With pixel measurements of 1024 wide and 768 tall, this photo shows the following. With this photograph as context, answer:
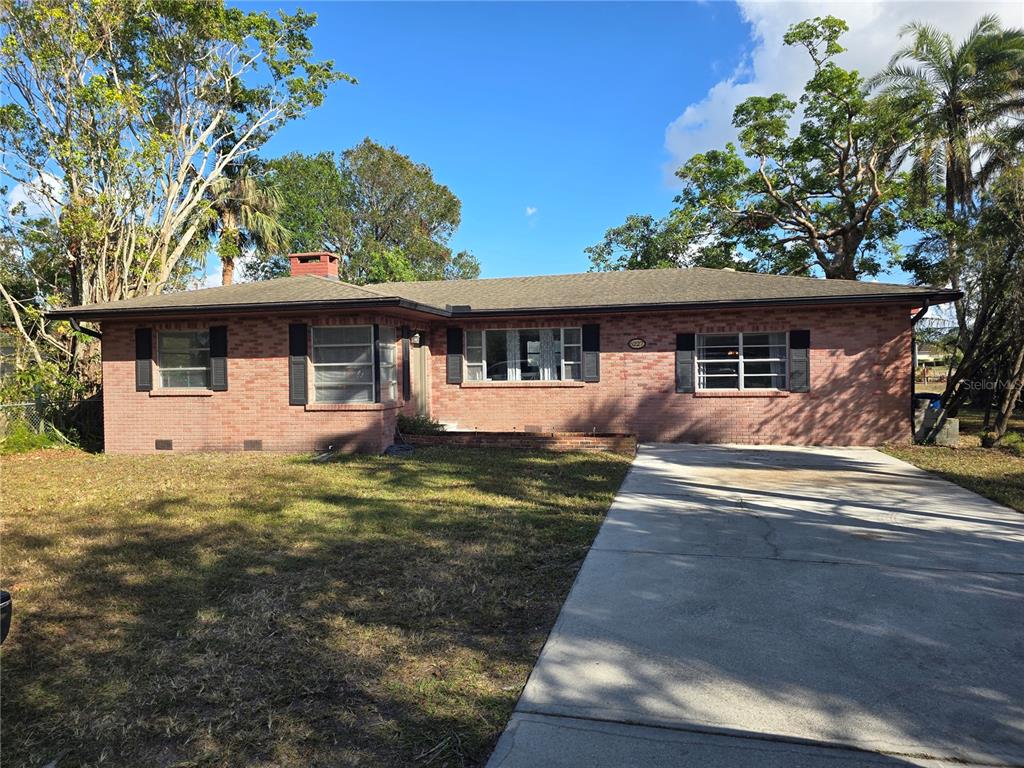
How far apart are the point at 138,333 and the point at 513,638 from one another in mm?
11904

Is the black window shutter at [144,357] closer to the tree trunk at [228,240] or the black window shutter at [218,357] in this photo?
the black window shutter at [218,357]

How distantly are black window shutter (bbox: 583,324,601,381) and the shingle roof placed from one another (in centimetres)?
67

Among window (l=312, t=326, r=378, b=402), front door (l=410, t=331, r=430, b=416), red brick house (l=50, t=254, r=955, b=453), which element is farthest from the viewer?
front door (l=410, t=331, r=430, b=416)

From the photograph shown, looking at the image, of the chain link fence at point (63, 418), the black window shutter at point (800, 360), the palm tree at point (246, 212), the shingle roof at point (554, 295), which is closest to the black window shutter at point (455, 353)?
the shingle roof at point (554, 295)

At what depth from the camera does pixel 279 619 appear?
13.2ft

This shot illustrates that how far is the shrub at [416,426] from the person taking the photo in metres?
12.6

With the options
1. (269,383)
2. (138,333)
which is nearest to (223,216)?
(138,333)

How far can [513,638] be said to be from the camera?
12.3 ft

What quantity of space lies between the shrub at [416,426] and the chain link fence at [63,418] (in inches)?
266

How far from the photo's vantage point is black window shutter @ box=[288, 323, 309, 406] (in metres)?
11.9

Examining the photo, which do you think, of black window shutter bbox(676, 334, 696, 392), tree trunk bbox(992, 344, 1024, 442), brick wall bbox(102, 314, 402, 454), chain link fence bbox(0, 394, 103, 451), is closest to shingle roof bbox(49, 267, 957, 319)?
brick wall bbox(102, 314, 402, 454)

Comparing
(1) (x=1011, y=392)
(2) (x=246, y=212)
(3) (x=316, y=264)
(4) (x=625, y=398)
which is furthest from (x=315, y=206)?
(1) (x=1011, y=392)

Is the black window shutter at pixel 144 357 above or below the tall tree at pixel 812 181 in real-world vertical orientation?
below

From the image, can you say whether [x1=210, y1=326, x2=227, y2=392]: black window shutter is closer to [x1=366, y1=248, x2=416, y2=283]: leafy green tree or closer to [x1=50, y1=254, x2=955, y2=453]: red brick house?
[x1=50, y1=254, x2=955, y2=453]: red brick house
